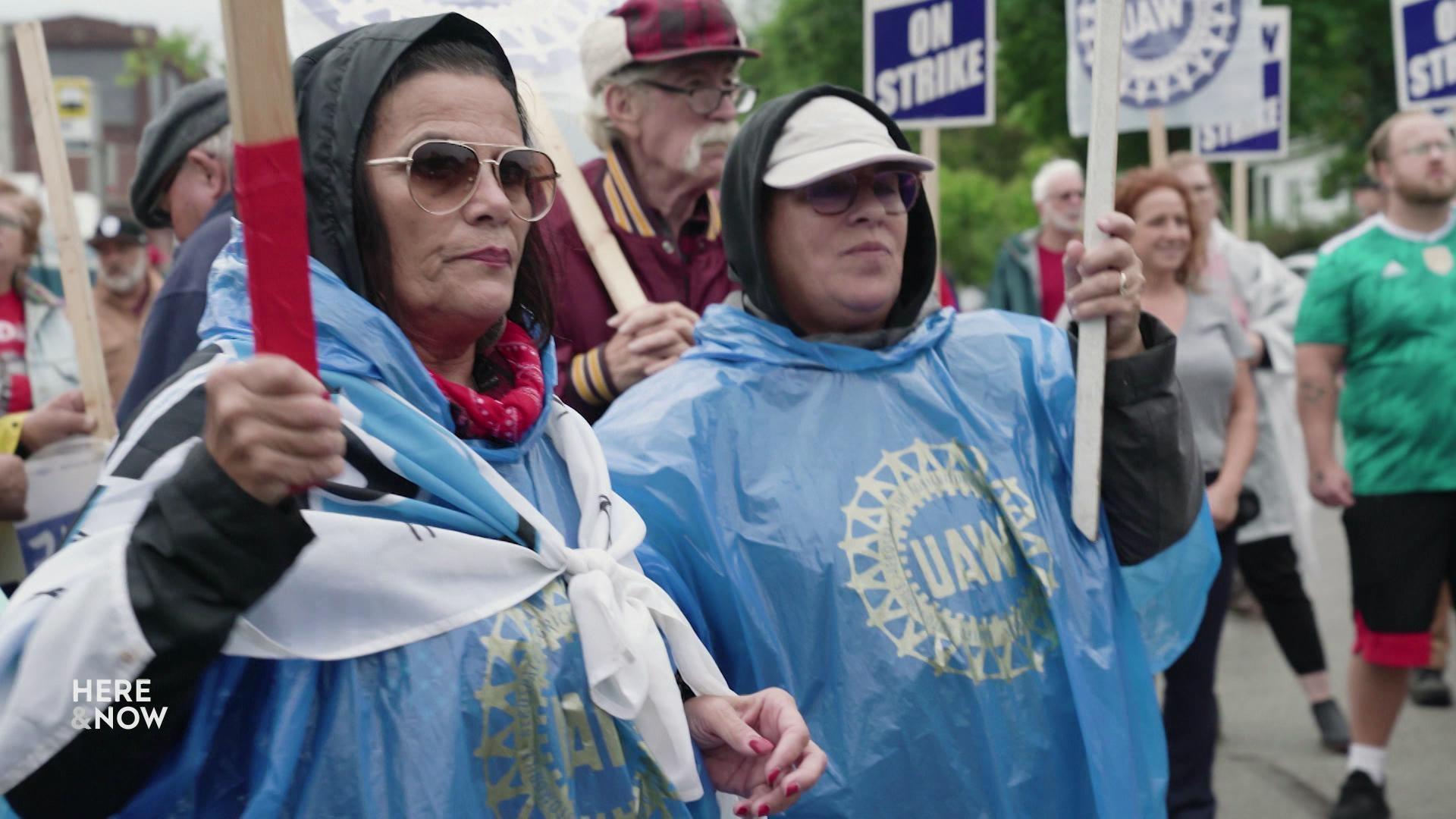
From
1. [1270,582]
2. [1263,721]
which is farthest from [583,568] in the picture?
[1263,721]

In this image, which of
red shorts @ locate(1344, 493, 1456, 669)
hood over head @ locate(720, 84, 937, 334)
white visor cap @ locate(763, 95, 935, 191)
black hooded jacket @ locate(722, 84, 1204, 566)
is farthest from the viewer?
red shorts @ locate(1344, 493, 1456, 669)

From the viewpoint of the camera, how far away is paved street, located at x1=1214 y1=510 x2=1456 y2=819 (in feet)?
19.0

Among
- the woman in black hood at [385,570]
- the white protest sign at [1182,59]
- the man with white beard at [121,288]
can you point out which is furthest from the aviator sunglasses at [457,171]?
the man with white beard at [121,288]

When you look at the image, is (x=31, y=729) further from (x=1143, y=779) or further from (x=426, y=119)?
(x=1143, y=779)

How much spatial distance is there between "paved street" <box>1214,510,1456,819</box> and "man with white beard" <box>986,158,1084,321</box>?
1872 mm

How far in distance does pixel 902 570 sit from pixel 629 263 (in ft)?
4.56

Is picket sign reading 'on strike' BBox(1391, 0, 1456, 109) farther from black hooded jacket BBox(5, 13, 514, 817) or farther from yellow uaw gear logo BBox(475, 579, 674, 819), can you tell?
black hooded jacket BBox(5, 13, 514, 817)

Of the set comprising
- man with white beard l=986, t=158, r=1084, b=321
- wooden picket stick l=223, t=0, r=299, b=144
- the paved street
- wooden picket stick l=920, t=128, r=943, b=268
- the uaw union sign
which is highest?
the uaw union sign

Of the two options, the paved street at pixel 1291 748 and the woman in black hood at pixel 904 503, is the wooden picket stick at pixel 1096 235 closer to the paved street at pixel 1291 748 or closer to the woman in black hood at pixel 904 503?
the woman in black hood at pixel 904 503

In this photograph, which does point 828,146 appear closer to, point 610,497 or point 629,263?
point 629,263

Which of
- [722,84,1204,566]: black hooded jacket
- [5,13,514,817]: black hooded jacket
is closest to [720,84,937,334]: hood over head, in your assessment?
[722,84,1204,566]: black hooded jacket

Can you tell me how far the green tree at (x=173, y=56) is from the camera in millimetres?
20188

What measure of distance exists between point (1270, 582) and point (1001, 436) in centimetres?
382

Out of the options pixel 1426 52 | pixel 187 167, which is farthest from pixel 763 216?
pixel 1426 52
